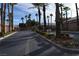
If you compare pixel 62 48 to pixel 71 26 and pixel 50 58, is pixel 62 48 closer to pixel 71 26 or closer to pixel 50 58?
pixel 50 58

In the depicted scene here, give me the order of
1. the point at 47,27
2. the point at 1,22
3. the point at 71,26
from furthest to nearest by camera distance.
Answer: the point at 71,26 → the point at 47,27 → the point at 1,22

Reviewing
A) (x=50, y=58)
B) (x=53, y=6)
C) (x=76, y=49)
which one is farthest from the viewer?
(x=53, y=6)

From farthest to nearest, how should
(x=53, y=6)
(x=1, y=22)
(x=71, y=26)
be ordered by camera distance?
(x=71, y=26) < (x=1, y=22) < (x=53, y=6)

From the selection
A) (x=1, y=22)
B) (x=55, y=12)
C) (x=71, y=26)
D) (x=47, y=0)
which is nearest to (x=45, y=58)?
(x=47, y=0)

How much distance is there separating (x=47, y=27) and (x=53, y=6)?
571 inches

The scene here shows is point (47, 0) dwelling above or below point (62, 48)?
above

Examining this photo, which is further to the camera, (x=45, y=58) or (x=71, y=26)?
(x=71, y=26)

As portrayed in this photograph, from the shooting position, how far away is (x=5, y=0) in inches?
612

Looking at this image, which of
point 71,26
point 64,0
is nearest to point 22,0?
point 64,0

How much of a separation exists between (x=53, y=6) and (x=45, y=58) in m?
13.3

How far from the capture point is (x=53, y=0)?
15.8 metres

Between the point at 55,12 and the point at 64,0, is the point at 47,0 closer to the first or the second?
the point at 64,0

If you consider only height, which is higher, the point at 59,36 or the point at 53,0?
the point at 53,0

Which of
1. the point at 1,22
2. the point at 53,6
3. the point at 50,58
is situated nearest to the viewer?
the point at 50,58
